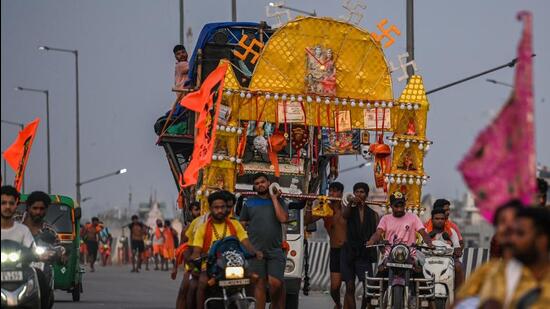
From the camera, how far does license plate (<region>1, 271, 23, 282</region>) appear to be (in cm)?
1345

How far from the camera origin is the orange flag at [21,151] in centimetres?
2138

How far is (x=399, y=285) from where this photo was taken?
56.5 ft

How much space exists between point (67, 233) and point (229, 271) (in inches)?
476

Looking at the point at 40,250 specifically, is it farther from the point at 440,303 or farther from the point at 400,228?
the point at 440,303

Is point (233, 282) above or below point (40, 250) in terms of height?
below

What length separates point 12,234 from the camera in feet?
46.3

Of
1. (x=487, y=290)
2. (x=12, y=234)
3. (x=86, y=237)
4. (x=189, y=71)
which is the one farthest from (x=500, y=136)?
(x=86, y=237)

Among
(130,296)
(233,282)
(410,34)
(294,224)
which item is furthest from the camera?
(130,296)

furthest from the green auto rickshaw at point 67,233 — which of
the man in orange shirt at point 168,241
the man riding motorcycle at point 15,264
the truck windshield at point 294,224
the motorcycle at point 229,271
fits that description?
the man in orange shirt at point 168,241

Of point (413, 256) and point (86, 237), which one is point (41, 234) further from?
point (86, 237)

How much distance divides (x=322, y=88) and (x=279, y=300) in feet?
16.6

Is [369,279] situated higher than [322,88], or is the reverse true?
[322,88]

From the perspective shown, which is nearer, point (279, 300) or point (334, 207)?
point (279, 300)

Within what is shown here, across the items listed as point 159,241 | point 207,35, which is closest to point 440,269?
point 207,35
